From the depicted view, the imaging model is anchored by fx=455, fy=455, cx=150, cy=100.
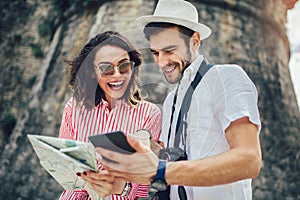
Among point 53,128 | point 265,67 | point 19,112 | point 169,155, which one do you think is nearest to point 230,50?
point 265,67

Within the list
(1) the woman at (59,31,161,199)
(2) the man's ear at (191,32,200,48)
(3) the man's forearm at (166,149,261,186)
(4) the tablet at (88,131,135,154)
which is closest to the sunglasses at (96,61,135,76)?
(1) the woman at (59,31,161,199)

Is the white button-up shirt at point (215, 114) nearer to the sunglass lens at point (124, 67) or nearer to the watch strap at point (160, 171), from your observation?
the watch strap at point (160, 171)

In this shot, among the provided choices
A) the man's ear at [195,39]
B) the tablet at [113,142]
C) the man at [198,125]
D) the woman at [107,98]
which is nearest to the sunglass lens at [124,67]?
the woman at [107,98]

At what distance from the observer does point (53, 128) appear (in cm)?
662

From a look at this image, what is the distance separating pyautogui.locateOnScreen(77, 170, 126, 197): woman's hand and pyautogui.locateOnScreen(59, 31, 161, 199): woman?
12 cm

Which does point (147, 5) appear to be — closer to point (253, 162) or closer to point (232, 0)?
point (232, 0)

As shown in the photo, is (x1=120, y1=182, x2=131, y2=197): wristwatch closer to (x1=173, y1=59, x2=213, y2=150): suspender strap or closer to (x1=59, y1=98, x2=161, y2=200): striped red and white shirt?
(x1=59, y1=98, x2=161, y2=200): striped red and white shirt

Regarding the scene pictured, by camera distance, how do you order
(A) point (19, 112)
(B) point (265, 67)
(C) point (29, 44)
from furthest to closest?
(C) point (29, 44) → (A) point (19, 112) → (B) point (265, 67)

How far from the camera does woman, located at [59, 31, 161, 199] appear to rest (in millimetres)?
1898

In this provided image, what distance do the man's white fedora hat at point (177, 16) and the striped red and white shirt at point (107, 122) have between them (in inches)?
15.1

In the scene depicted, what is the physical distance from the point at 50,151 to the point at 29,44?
328 inches

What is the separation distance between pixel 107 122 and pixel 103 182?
36 cm

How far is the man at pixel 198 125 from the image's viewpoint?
1.51 metres

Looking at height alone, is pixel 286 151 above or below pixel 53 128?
below
